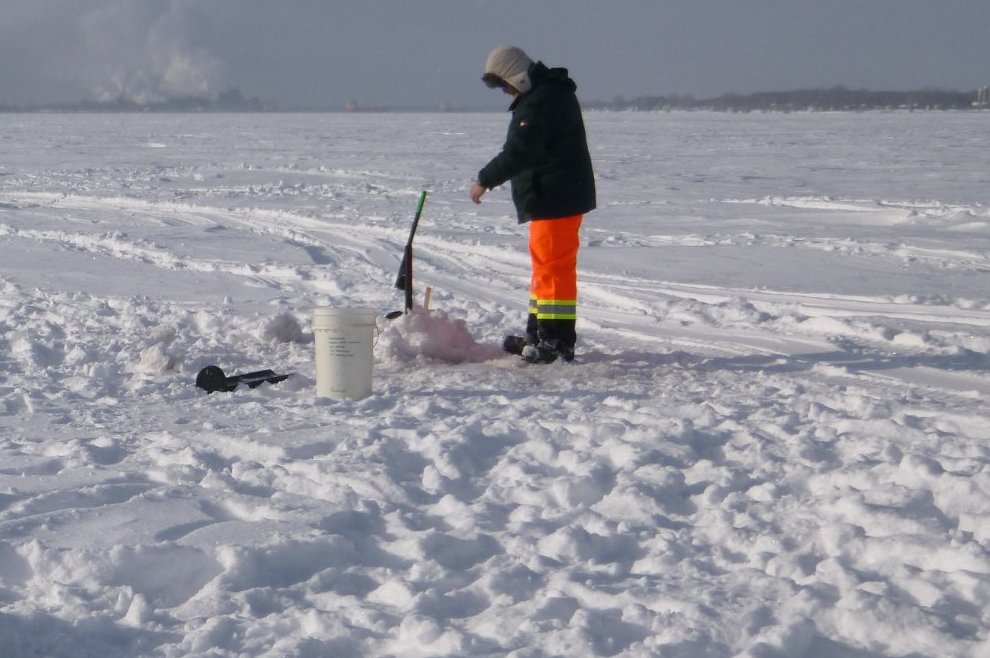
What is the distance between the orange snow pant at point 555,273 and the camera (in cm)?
486

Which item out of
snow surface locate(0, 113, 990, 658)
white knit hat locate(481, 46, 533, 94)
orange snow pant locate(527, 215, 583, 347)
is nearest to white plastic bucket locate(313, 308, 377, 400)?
snow surface locate(0, 113, 990, 658)

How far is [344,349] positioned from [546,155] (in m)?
1.31

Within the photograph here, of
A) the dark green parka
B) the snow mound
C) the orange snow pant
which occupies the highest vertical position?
the dark green parka

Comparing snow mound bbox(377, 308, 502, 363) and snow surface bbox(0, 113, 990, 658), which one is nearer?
snow surface bbox(0, 113, 990, 658)

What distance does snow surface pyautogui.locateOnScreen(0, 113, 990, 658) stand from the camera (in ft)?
8.08

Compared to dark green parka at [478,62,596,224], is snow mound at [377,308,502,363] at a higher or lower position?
lower

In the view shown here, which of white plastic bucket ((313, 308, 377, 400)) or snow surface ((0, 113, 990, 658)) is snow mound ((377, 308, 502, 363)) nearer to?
snow surface ((0, 113, 990, 658))

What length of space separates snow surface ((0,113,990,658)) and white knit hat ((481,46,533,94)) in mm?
1179

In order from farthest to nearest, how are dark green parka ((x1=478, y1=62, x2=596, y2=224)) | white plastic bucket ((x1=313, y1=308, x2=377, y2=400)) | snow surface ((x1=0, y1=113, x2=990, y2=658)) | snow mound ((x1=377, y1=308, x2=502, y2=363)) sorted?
1. snow mound ((x1=377, y1=308, x2=502, y2=363))
2. dark green parka ((x1=478, y1=62, x2=596, y2=224))
3. white plastic bucket ((x1=313, y1=308, x2=377, y2=400))
4. snow surface ((x1=0, y1=113, x2=990, y2=658))

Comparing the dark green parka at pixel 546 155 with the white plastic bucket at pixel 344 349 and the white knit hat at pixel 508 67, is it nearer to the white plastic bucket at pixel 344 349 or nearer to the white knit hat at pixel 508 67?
the white knit hat at pixel 508 67

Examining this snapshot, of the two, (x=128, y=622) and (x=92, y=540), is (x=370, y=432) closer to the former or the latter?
(x=92, y=540)

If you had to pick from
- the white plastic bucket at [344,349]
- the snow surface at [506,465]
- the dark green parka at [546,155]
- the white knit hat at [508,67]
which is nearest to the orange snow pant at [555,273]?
the dark green parka at [546,155]

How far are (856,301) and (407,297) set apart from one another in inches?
124

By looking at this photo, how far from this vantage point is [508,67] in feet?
15.8
